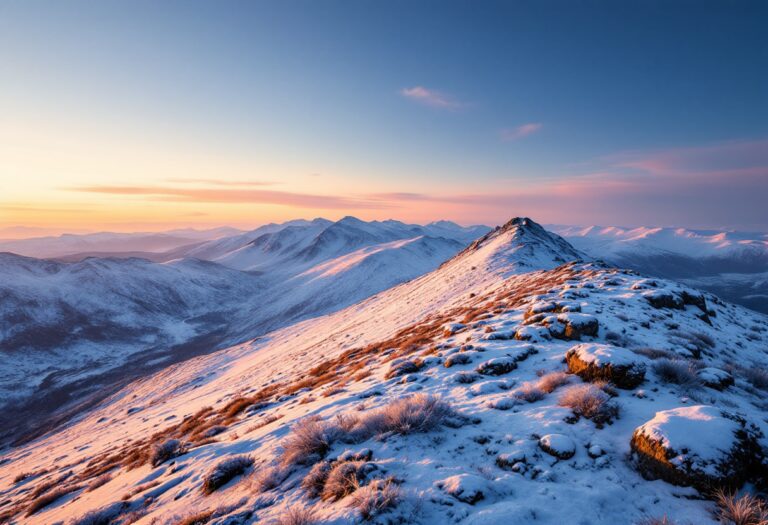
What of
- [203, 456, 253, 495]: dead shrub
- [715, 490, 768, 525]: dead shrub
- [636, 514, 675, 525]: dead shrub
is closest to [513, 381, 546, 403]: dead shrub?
[636, 514, 675, 525]: dead shrub

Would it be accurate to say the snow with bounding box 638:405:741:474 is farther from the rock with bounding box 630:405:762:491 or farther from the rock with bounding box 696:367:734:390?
the rock with bounding box 696:367:734:390

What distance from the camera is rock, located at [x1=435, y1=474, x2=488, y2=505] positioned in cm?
418

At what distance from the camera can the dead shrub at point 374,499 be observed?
4.05m

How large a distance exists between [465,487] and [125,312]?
129m

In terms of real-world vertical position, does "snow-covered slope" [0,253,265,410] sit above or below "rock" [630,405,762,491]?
below

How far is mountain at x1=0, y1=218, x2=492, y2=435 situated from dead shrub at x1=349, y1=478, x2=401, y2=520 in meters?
63.4

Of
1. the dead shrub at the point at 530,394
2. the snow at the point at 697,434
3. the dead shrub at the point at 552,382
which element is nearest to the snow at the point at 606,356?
the dead shrub at the point at 552,382

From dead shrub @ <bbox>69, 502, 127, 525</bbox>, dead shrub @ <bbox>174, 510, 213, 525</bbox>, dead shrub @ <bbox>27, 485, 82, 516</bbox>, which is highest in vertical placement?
dead shrub @ <bbox>174, 510, 213, 525</bbox>

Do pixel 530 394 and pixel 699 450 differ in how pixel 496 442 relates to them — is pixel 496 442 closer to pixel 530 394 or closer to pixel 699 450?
pixel 530 394

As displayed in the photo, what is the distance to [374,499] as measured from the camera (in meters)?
4.11

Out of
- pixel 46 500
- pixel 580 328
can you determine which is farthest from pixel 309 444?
pixel 46 500

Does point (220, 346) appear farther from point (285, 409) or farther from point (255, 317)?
point (285, 409)

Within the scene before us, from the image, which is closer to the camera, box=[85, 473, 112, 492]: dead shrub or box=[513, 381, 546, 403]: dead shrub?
box=[513, 381, 546, 403]: dead shrub

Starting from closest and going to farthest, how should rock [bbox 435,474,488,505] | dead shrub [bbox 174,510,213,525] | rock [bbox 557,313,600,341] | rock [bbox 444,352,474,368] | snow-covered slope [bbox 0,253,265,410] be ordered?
rock [bbox 435,474,488,505] → dead shrub [bbox 174,510,213,525] → rock [bbox 444,352,474,368] → rock [bbox 557,313,600,341] → snow-covered slope [bbox 0,253,265,410]
